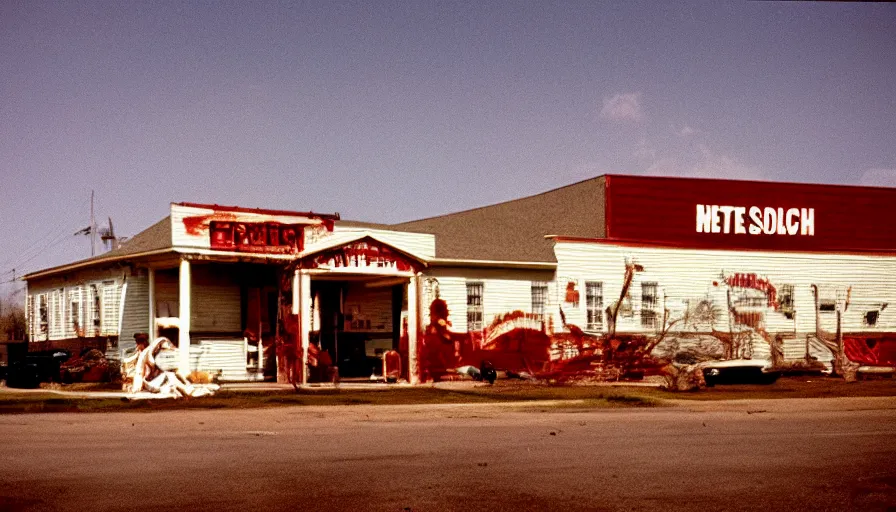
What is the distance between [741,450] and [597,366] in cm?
2389

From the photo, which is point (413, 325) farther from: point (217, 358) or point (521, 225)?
point (521, 225)

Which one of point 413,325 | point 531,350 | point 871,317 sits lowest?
point 531,350

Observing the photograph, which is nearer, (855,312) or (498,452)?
(498,452)

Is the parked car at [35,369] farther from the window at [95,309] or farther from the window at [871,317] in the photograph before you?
the window at [871,317]

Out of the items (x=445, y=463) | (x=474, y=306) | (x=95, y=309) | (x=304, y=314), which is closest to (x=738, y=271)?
(x=474, y=306)

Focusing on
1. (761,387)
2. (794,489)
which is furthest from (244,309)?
(794,489)

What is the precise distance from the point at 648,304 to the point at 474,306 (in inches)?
268

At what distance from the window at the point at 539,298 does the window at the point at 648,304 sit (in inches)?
151

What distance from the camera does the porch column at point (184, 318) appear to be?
29.6m

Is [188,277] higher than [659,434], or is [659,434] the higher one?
[188,277]

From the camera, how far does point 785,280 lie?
40906mm

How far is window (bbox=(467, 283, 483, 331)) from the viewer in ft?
118

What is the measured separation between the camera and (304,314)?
30.8 meters

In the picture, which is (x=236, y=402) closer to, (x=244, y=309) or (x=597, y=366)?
(x=244, y=309)
